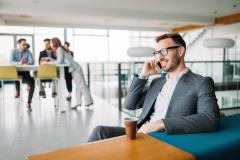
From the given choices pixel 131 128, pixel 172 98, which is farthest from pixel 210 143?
pixel 172 98

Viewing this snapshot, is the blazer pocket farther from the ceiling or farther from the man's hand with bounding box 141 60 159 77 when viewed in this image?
the ceiling

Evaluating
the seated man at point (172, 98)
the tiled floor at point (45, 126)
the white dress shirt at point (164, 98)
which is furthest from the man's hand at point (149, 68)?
the tiled floor at point (45, 126)

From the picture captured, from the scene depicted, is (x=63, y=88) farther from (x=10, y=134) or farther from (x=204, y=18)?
(x=204, y=18)

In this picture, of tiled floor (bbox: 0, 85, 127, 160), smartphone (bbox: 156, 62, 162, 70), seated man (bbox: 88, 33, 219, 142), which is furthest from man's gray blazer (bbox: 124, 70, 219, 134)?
tiled floor (bbox: 0, 85, 127, 160)

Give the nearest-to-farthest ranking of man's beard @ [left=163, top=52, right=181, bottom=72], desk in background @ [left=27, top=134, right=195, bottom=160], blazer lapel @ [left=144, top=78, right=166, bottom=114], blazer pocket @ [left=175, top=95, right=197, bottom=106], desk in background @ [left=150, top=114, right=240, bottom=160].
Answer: desk in background @ [left=27, top=134, right=195, bottom=160]
desk in background @ [left=150, top=114, right=240, bottom=160]
blazer pocket @ [left=175, top=95, right=197, bottom=106]
man's beard @ [left=163, top=52, right=181, bottom=72]
blazer lapel @ [left=144, top=78, right=166, bottom=114]

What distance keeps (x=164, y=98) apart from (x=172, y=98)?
0.14 meters

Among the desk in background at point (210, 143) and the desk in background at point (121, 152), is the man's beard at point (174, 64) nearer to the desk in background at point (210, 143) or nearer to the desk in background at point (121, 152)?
the desk in background at point (210, 143)

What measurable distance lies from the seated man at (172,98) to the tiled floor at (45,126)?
139 centimetres

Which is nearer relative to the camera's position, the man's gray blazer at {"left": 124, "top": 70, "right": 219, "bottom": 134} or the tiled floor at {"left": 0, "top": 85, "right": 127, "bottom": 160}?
the man's gray blazer at {"left": 124, "top": 70, "right": 219, "bottom": 134}

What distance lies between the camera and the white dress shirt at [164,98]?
1654 mm

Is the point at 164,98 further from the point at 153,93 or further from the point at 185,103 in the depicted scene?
the point at 185,103

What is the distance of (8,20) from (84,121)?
7271mm

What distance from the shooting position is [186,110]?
1490 mm

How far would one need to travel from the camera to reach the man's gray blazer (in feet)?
4.20
